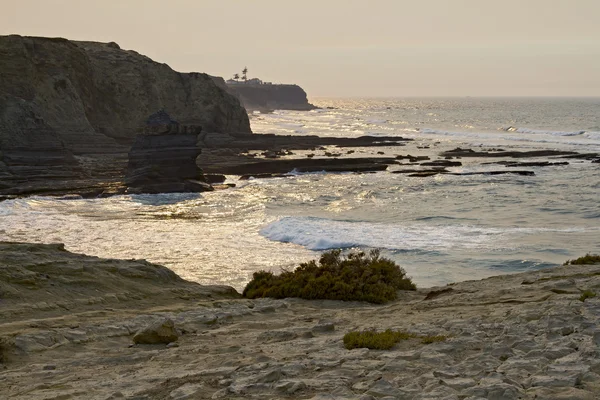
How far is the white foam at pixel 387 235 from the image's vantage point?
24703mm

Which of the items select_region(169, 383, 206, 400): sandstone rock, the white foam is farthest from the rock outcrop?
select_region(169, 383, 206, 400): sandstone rock

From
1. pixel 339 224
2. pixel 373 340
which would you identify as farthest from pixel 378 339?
pixel 339 224

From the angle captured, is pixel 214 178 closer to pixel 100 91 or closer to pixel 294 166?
pixel 294 166

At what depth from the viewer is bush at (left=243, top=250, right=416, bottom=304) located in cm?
1424

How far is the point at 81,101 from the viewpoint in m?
65.2

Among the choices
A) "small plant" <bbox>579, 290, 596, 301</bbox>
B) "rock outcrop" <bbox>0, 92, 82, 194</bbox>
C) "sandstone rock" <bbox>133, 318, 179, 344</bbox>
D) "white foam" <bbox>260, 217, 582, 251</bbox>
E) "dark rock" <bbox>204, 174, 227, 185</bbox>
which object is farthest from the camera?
"dark rock" <bbox>204, 174, 227, 185</bbox>

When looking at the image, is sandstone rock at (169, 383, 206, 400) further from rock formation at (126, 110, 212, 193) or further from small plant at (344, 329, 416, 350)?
rock formation at (126, 110, 212, 193)

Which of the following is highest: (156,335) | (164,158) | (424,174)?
(164,158)

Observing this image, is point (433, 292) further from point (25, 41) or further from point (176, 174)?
point (25, 41)

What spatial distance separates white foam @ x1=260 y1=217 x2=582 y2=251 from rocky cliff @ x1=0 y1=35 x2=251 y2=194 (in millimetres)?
21226

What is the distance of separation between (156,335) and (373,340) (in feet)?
11.1

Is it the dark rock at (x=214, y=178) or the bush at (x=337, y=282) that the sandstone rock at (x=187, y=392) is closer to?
the bush at (x=337, y=282)

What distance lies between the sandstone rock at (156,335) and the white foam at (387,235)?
46.8 feet

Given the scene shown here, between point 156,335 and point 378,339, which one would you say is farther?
point 156,335
